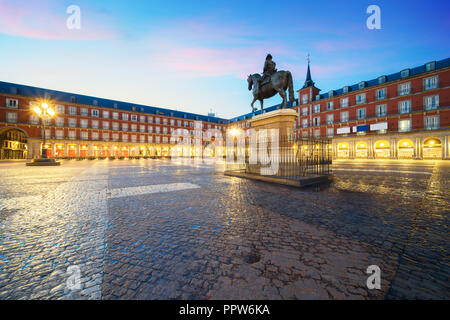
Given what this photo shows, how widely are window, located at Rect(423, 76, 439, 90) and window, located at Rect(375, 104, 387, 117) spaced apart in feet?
15.0

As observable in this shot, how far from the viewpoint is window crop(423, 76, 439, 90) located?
23.7 metres

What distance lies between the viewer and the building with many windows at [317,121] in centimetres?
2423

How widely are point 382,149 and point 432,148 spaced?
5.12 metres

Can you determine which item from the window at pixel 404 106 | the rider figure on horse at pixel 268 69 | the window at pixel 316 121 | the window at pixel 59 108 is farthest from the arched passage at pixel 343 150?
the window at pixel 59 108

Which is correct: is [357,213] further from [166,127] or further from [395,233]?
[166,127]

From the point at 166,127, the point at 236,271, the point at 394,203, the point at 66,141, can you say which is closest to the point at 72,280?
the point at 236,271

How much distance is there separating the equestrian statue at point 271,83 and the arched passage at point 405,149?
98.3 ft

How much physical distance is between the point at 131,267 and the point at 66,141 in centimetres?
4882

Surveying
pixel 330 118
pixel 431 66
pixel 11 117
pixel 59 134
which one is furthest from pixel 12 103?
pixel 431 66

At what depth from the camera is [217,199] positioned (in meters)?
4.47

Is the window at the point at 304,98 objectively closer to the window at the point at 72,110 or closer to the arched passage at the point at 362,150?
the arched passage at the point at 362,150

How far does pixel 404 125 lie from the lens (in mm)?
25812

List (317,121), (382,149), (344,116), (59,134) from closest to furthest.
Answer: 1. (382,149)
2. (344,116)
3. (317,121)
4. (59,134)

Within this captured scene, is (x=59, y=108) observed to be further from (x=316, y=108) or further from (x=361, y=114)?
(x=361, y=114)
